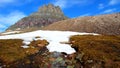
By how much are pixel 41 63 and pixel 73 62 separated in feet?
15.5

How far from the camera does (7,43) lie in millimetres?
43656

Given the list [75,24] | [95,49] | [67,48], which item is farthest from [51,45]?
[75,24]

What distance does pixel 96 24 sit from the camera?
6654 inches

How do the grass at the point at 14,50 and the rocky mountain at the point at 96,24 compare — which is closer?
the grass at the point at 14,50

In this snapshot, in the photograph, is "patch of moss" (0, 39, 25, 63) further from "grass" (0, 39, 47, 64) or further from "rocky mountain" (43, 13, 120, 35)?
"rocky mountain" (43, 13, 120, 35)

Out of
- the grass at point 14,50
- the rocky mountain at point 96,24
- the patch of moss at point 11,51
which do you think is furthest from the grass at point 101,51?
the rocky mountain at point 96,24

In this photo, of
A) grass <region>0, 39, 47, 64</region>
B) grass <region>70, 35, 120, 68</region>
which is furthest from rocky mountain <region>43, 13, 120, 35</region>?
grass <region>0, 39, 47, 64</region>

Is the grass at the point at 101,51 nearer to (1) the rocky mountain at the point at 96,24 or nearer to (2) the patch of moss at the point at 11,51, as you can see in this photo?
(2) the patch of moss at the point at 11,51

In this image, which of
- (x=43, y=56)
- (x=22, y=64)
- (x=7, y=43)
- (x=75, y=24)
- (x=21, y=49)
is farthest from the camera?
(x=75, y=24)

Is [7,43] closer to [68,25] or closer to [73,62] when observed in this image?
[73,62]

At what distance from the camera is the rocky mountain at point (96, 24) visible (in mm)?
161625

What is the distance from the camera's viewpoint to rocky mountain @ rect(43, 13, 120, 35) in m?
162

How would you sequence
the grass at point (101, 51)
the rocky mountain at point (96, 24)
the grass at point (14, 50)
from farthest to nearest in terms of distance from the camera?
1. the rocky mountain at point (96, 24)
2. the grass at point (14, 50)
3. the grass at point (101, 51)

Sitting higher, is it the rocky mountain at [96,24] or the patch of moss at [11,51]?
the rocky mountain at [96,24]
